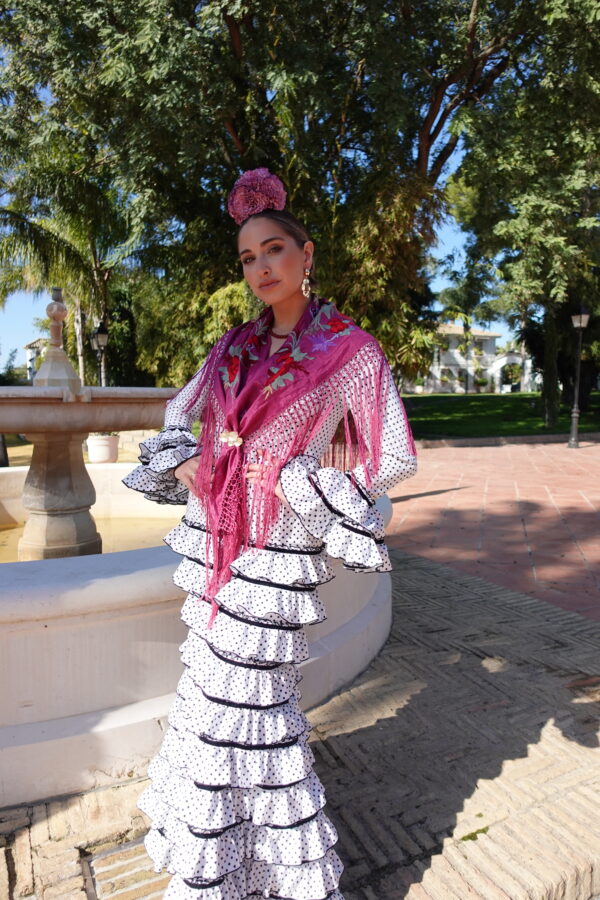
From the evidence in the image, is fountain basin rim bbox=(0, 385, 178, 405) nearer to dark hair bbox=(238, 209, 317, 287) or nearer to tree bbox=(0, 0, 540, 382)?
dark hair bbox=(238, 209, 317, 287)

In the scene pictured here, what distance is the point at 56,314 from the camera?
387 cm

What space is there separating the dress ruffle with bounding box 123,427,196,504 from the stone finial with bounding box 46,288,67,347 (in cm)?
238

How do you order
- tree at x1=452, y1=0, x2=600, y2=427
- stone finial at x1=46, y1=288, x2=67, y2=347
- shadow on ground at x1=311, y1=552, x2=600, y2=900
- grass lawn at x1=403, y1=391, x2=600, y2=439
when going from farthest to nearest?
grass lawn at x1=403, y1=391, x2=600, y2=439 < tree at x1=452, y1=0, x2=600, y2=427 < stone finial at x1=46, y1=288, x2=67, y2=347 < shadow on ground at x1=311, y1=552, x2=600, y2=900

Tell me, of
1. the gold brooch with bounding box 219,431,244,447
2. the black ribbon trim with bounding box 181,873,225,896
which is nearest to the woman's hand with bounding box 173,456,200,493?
the gold brooch with bounding box 219,431,244,447

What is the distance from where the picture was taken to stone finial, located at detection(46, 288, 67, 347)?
3.79m

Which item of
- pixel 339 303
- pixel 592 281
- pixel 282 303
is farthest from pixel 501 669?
pixel 592 281

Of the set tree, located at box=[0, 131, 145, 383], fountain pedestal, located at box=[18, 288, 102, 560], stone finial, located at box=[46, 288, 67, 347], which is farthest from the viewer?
tree, located at box=[0, 131, 145, 383]

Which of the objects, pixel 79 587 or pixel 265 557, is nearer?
pixel 265 557

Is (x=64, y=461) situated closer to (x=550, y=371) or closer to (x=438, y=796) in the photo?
(x=438, y=796)

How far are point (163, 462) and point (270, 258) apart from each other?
2.01ft

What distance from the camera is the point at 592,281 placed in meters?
17.6

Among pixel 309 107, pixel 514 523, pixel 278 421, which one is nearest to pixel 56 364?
pixel 278 421

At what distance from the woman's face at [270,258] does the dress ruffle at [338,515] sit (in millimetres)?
507

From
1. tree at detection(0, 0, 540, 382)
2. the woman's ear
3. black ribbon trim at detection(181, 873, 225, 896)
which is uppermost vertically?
tree at detection(0, 0, 540, 382)
